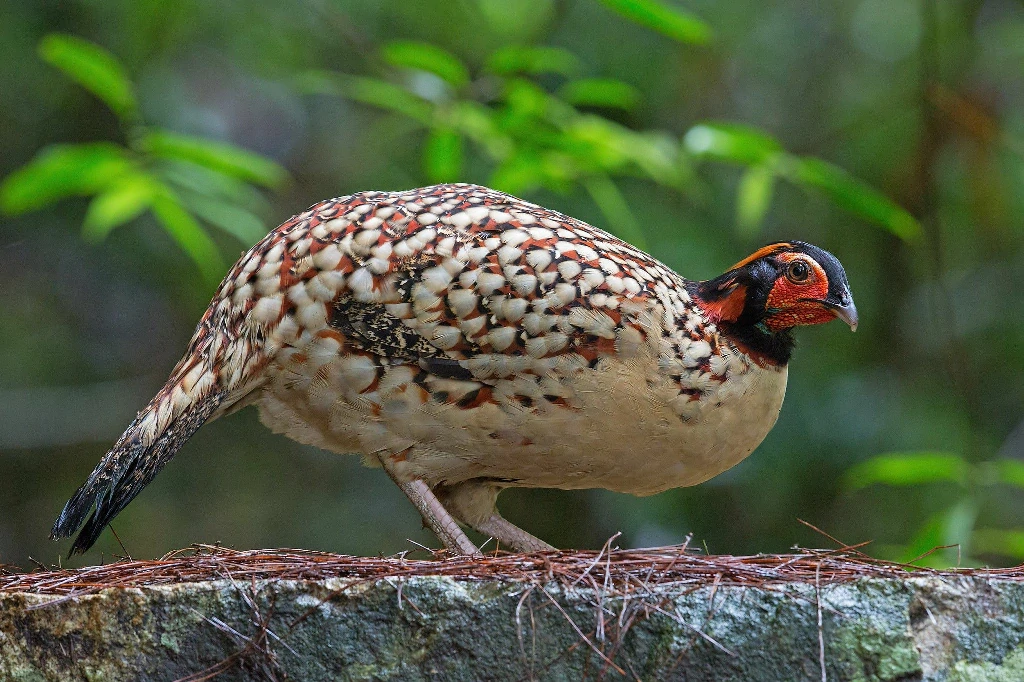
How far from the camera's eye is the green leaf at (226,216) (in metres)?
3.95

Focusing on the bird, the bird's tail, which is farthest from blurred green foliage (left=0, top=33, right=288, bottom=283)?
the bird's tail

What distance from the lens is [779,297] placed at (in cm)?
302

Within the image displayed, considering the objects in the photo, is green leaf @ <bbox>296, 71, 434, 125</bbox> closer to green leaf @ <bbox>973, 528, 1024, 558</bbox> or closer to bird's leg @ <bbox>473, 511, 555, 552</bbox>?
bird's leg @ <bbox>473, 511, 555, 552</bbox>

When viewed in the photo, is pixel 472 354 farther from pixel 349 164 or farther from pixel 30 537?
pixel 30 537

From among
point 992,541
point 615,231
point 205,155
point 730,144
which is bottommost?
point 992,541

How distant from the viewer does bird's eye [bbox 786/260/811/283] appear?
300 cm

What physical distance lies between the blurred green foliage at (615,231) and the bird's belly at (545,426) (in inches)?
93.3

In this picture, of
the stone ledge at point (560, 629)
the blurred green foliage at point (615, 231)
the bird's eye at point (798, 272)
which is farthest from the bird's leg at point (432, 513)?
the blurred green foliage at point (615, 231)

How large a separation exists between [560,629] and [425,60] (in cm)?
229

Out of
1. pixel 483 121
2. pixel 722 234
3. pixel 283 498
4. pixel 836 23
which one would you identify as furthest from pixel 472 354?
pixel 836 23

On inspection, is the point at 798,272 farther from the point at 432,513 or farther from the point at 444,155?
the point at 444,155

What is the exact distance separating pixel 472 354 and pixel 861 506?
3509 mm

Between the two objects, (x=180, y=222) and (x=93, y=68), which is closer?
(x=93, y=68)

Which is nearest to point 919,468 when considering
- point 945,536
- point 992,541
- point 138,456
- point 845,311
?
point 945,536
